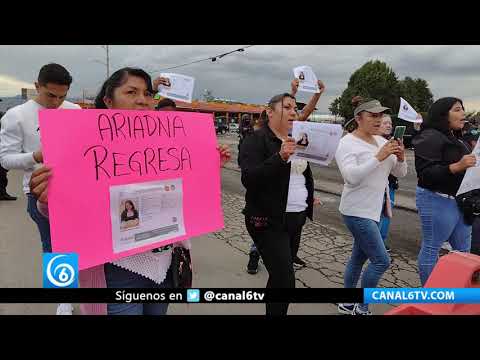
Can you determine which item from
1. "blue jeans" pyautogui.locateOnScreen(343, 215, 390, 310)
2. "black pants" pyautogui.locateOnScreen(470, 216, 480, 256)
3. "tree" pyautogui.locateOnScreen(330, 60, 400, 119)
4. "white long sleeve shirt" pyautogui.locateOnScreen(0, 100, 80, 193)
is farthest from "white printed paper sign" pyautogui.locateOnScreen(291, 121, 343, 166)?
"tree" pyautogui.locateOnScreen(330, 60, 400, 119)

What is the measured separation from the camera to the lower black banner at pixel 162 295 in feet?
4.93

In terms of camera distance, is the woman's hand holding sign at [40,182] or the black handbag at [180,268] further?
the black handbag at [180,268]

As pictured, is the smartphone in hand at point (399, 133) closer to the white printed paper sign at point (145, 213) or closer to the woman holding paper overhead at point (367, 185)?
the woman holding paper overhead at point (367, 185)

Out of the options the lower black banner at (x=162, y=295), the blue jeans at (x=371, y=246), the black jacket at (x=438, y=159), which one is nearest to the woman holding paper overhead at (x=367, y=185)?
the blue jeans at (x=371, y=246)

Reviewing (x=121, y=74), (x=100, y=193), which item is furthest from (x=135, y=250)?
(x=121, y=74)

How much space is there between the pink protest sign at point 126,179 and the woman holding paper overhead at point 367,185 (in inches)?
51.4

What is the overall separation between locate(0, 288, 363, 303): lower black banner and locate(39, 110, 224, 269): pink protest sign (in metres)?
0.20

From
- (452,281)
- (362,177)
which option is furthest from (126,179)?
(362,177)

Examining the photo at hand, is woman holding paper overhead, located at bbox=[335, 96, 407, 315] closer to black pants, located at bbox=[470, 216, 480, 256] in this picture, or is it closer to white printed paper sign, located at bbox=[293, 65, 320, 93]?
white printed paper sign, located at bbox=[293, 65, 320, 93]

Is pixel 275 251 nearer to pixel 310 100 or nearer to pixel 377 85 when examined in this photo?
pixel 310 100

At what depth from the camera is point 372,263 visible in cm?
262

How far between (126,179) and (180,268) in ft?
1.74

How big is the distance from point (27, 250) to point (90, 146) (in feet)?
11.4

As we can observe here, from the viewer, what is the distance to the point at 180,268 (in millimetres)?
1690
